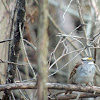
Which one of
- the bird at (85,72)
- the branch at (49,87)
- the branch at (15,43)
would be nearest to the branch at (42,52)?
the branch at (49,87)

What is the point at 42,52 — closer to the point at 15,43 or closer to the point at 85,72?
the point at 15,43

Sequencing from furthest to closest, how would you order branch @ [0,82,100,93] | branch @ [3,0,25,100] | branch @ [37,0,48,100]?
branch @ [3,0,25,100]
branch @ [0,82,100,93]
branch @ [37,0,48,100]

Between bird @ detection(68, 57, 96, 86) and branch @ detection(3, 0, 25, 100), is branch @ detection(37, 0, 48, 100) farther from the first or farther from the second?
bird @ detection(68, 57, 96, 86)

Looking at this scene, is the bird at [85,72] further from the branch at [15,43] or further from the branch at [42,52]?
the branch at [42,52]

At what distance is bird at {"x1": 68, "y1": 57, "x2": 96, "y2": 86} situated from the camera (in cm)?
522

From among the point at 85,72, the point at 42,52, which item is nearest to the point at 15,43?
the point at 85,72

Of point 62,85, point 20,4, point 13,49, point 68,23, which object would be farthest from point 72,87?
point 68,23

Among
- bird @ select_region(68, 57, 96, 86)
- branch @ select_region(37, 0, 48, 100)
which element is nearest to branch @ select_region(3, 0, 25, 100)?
bird @ select_region(68, 57, 96, 86)

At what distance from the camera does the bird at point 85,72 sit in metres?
5.22

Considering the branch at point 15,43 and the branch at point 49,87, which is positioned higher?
the branch at point 15,43

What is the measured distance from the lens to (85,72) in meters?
5.29

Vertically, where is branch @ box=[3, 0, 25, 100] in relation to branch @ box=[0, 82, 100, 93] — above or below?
above

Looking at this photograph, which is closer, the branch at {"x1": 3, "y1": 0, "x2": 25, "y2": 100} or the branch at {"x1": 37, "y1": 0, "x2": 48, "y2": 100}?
the branch at {"x1": 37, "y1": 0, "x2": 48, "y2": 100}

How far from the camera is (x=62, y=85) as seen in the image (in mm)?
3756
